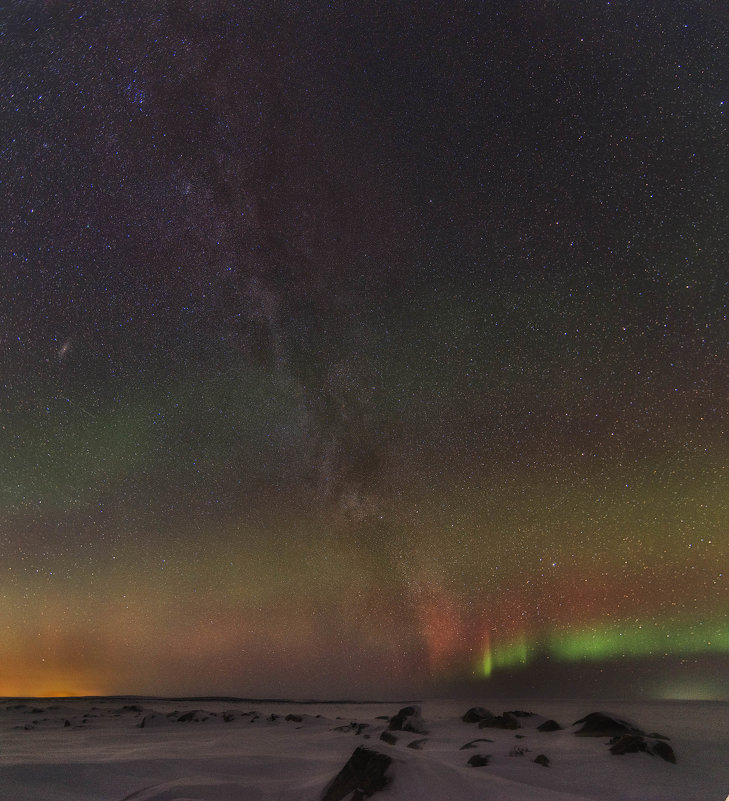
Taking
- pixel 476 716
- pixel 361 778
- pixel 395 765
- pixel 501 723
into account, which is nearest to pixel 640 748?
pixel 395 765

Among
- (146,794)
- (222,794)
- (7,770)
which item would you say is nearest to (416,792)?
(222,794)

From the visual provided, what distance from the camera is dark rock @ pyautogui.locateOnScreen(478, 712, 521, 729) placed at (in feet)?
22.6

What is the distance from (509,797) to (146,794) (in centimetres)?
256

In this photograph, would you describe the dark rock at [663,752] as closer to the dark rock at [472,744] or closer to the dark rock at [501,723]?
the dark rock at [472,744]

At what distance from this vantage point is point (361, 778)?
3.79 m

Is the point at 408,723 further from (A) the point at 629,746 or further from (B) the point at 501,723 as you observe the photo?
(A) the point at 629,746

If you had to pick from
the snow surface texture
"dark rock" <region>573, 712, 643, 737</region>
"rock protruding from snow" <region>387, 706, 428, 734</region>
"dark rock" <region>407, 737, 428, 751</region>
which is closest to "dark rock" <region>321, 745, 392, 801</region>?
the snow surface texture

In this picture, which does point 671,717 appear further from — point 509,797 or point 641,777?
point 509,797

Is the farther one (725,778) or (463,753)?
(463,753)

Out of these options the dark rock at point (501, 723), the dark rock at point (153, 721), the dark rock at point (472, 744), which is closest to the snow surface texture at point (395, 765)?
the dark rock at point (472, 744)

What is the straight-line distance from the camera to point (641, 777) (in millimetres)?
3938

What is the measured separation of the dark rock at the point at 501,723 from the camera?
687 cm

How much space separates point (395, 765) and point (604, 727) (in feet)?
9.30

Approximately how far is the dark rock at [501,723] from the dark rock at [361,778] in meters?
3.64
